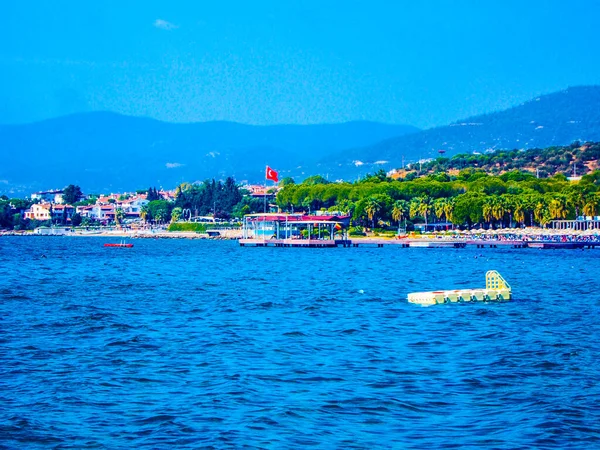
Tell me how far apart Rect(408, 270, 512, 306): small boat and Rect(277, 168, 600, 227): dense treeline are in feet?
281

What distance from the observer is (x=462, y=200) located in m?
132

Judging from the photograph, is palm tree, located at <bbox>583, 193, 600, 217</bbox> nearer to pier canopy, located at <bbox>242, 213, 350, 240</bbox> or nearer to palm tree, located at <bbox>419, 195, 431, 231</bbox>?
palm tree, located at <bbox>419, 195, 431, 231</bbox>

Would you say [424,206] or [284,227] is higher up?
[424,206]

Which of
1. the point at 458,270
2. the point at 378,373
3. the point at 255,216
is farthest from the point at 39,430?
the point at 255,216

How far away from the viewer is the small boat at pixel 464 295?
39562mm

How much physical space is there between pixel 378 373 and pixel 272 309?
15.1 meters

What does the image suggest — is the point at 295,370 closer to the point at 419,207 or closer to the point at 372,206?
the point at 372,206

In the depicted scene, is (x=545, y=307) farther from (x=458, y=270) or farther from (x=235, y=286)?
(x=458, y=270)

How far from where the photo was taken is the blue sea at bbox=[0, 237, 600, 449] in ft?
57.5

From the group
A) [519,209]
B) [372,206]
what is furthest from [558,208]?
[372,206]

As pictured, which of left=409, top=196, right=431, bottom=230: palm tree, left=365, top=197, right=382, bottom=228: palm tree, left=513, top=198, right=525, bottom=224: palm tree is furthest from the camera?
left=409, top=196, right=431, bottom=230: palm tree

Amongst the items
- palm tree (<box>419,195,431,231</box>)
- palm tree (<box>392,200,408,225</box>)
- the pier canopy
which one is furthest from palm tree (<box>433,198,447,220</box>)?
the pier canopy

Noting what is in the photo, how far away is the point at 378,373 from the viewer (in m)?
22.8

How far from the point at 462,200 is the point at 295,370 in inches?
4371
